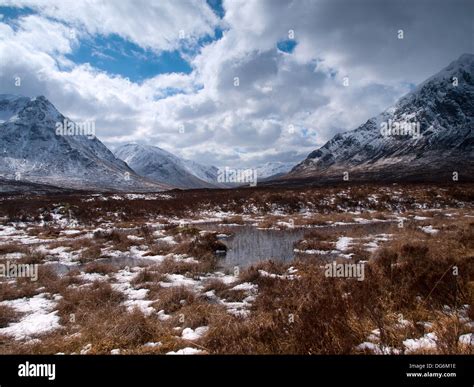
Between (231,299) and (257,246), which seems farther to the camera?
(257,246)

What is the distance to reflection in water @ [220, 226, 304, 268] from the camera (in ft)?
41.6

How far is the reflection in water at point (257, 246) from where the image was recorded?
12.7 meters

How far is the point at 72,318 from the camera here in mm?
6801

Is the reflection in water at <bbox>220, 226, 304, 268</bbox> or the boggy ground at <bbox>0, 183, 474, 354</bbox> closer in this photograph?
the boggy ground at <bbox>0, 183, 474, 354</bbox>

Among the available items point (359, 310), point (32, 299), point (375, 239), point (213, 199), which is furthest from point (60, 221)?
point (359, 310)

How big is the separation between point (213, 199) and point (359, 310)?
102 ft

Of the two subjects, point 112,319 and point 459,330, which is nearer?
point 459,330

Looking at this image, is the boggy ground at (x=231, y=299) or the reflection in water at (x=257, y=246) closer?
the boggy ground at (x=231, y=299)

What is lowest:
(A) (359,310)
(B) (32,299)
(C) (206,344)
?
(B) (32,299)

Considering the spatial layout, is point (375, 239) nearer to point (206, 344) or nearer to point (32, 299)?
point (206, 344)

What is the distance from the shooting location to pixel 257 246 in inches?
608

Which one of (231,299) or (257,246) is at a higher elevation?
(257,246)
